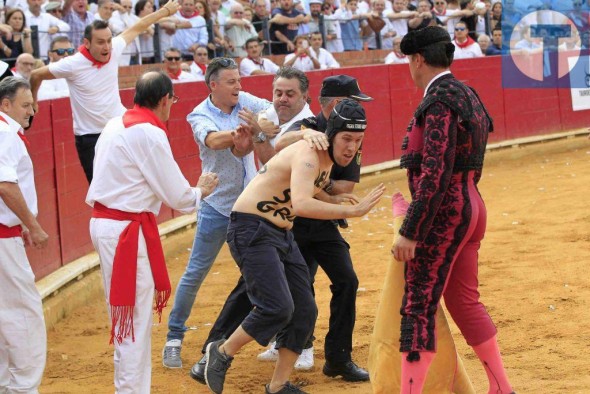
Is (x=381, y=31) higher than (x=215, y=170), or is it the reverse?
(x=381, y=31)

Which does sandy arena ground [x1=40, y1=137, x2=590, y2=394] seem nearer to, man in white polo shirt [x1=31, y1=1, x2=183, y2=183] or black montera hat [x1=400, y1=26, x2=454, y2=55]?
man in white polo shirt [x1=31, y1=1, x2=183, y2=183]

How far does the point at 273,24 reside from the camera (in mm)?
16000

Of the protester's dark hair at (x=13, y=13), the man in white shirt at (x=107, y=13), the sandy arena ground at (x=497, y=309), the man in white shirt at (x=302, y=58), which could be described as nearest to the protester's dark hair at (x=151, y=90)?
the sandy arena ground at (x=497, y=309)

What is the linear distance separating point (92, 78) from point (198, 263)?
2487mm

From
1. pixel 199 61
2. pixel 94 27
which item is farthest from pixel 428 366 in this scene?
pixel 199 61

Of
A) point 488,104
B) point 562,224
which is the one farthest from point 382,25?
point 562,224

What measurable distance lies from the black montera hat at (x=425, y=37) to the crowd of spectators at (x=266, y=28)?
5966mm

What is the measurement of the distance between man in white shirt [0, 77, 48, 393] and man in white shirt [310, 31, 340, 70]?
9872mm

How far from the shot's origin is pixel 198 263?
22.3 ft

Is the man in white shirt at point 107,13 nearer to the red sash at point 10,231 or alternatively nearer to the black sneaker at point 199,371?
the black sneaker at point 199,371

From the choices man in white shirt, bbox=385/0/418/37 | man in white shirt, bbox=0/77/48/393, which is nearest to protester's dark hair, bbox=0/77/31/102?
man in white shirt, bbox=0/77/48/393

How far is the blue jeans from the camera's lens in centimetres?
676

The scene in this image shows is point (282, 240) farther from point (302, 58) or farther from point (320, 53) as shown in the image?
point (320, 53)

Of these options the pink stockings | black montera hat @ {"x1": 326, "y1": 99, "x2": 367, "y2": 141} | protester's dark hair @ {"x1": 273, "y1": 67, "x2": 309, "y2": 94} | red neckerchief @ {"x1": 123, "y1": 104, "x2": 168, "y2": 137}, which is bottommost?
the pink stockings
